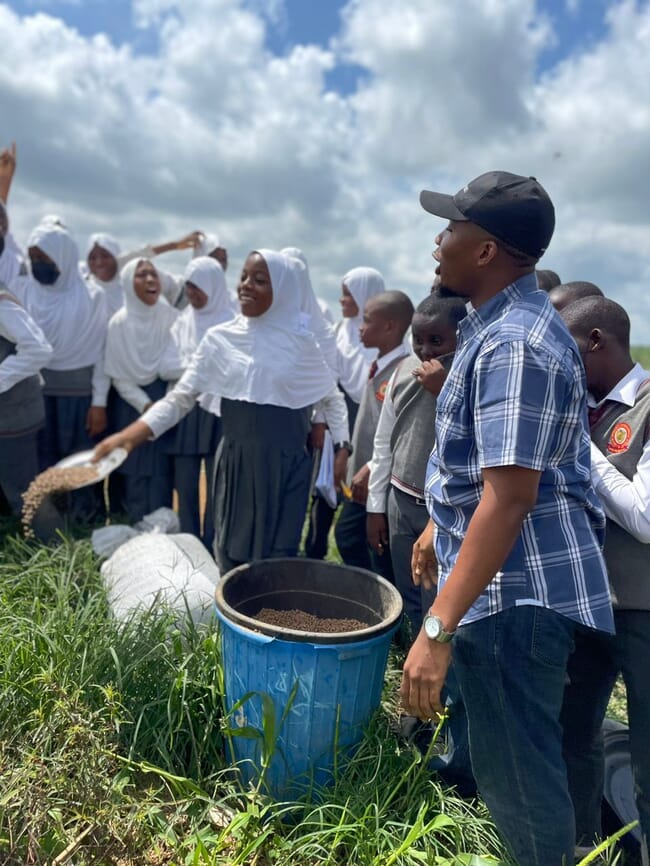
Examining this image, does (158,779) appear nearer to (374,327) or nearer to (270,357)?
(270,357)

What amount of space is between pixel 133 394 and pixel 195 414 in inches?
21.8

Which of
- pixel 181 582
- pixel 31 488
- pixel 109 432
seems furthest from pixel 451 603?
pixel 109 432

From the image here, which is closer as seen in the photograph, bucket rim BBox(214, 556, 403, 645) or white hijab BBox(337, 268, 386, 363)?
bucket rim BBox(214, 556, 403, 645)

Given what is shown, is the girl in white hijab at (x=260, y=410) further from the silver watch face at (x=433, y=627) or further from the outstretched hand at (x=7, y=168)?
the outstretched hand at (x=7, y=168)

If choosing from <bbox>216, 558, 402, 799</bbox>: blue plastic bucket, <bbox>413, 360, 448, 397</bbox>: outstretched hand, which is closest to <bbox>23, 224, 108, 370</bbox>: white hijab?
<bbox>216, 558, 402, 799</bbox>: blue plastic bucket

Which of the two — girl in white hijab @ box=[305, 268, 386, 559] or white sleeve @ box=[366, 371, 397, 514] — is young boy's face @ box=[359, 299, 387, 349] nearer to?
white sleeve @ box=[366, 371, 397, 514]

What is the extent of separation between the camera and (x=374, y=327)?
10.1ft

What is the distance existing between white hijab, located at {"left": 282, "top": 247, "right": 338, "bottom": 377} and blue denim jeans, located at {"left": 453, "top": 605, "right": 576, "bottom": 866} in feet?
6.30

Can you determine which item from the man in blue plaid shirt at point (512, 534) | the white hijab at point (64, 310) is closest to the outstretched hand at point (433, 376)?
the man in blue plaid shirt at point (512, 534)

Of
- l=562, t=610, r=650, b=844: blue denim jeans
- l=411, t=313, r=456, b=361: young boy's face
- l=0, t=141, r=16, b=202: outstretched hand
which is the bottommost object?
l=562, t=610, r=650, b=844: blue denim jeans

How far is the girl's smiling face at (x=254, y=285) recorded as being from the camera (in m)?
2.83

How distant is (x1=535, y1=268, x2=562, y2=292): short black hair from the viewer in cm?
277

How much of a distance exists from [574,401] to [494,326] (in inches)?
9.1

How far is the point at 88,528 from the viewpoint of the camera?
405cm
